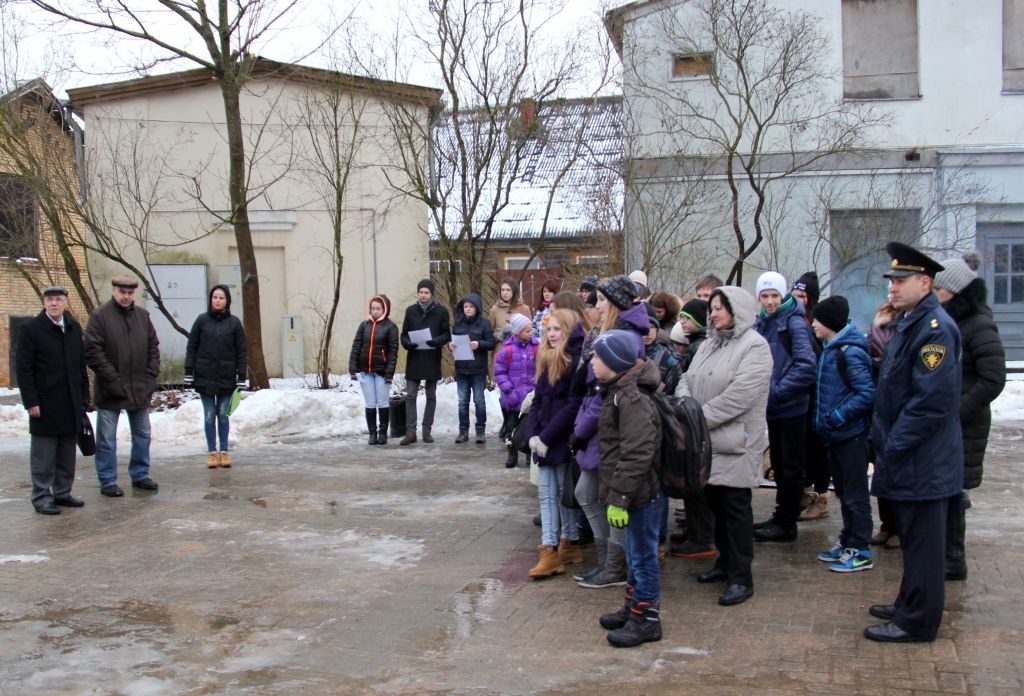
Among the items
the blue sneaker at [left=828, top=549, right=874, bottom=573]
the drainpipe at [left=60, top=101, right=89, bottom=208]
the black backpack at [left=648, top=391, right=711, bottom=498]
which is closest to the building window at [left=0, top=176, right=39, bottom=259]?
the drainpipe at [left=60, top=101, right=89, bottom=208]

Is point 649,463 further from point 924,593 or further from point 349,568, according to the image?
point 349,568

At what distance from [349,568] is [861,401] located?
11.4ft

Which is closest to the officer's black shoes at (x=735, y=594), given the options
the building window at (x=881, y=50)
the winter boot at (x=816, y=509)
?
the winter boot at (x=816, y=509)

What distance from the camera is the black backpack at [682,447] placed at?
5059 millimetres

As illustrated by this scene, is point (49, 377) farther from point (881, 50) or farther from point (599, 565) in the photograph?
point (881, 50)

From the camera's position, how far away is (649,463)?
490cm

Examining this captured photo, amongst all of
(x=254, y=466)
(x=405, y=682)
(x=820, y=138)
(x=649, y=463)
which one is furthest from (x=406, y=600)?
(x=820, y=138)

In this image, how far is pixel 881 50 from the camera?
646 inches

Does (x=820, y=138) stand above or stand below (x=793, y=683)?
above

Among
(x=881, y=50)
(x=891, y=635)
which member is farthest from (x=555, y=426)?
(x=881, y=50)

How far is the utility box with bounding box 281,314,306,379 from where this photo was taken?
61.2ft

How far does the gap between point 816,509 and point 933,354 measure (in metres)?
3.13

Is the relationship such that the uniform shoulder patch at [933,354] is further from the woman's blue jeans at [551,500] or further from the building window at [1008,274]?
the building window at [1008,274]

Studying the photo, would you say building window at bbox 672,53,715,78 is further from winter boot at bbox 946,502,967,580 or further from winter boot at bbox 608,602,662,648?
winter boot at bbox 608,602,662,648
